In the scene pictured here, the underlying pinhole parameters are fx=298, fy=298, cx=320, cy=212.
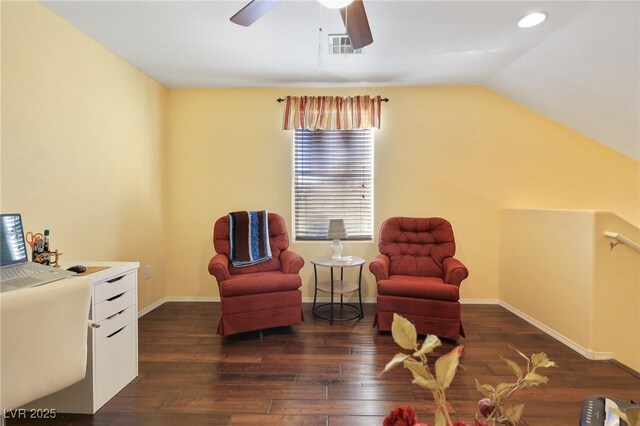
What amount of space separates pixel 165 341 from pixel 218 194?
5.39 feet

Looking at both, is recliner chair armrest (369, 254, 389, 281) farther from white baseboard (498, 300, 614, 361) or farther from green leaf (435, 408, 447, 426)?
green leaf (435, 408, 447, 426)

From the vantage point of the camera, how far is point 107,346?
174 centimetres

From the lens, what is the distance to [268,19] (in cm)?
219

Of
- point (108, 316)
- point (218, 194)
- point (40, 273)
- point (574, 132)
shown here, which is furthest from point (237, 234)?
point (574, 132)

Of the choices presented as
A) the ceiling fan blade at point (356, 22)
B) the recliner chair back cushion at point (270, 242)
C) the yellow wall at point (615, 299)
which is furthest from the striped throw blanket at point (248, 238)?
the yellow wall at point (615, 299)

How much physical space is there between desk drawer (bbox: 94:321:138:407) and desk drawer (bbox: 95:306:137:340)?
0.02m

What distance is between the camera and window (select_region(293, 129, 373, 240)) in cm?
350

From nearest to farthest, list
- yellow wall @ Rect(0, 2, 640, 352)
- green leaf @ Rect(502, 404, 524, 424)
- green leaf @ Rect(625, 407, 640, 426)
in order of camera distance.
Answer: green leaf @ Rect(625, 407, 640, 426) → green leaf @ Rect(502, 404, 524, 424) → yellow wall @ Rect(0, 2, 640, 352)

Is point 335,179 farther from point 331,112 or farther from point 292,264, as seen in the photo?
point 292,264

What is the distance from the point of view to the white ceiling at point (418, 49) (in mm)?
2059

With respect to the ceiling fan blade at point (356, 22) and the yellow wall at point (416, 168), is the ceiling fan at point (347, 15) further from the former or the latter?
the yellow wall at point (416, 168)

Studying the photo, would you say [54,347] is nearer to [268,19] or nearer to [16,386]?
[16,386]

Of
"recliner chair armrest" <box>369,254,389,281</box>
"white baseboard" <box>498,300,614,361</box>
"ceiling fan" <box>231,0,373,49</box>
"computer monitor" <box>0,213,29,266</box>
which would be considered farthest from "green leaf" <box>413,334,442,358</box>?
"white baseboard" <box>498,300,614,361</box>

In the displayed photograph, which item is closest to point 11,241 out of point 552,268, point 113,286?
point 113,286
